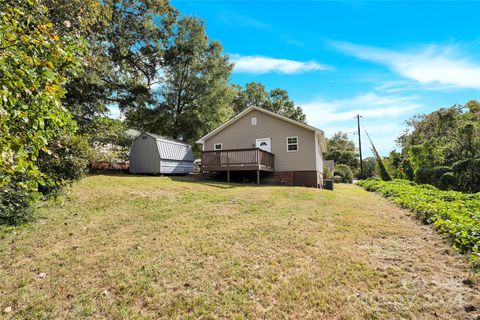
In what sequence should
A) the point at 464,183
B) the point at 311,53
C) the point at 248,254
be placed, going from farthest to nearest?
the point at 464,183, the point at 311,53, the point at 248,254

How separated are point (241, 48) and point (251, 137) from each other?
6.26 metres

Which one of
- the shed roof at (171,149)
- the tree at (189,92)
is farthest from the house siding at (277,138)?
the tree at (189,92)

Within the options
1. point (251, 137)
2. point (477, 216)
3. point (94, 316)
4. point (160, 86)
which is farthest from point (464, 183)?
point (160, 86)

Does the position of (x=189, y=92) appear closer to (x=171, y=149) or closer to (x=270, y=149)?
(x=171, y=149)

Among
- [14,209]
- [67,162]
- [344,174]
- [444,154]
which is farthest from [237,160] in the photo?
[344,174]

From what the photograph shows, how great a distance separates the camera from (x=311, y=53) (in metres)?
13.2

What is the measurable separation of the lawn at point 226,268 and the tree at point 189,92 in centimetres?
1722

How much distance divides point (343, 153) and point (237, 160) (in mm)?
44301

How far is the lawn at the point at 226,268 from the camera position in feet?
10.2

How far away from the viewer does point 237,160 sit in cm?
1497

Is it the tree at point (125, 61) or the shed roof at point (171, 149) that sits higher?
the tree at point (125, 61)

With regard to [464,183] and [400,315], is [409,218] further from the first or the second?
[464,183]

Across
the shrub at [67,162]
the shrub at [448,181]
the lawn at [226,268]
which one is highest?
the shrub at [67,162]

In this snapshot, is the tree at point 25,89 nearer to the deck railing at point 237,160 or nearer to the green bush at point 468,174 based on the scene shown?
the deck railing at point 237,160
